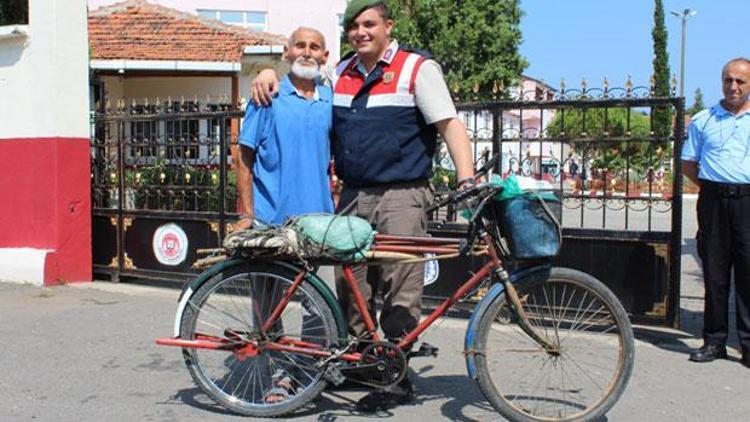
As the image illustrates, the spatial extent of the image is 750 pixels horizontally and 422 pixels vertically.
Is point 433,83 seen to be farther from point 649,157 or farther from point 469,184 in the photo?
point 649,157

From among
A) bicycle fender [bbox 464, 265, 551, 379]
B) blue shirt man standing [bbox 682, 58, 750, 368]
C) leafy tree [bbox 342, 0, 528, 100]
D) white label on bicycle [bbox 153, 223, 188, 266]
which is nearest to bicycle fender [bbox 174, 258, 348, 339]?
bicycle fender [bbox 464, 265, 551, 379]

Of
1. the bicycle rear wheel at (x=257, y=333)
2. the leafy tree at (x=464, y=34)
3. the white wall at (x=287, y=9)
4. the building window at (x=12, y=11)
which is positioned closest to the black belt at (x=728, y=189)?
the bicycle rear wheel at (x=257, y=333)

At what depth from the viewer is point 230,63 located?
15.4m

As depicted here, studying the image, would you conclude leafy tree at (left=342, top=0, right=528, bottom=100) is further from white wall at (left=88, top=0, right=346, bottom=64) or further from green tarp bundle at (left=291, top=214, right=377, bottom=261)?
green tarp bundle at (left=291, top=214, right=377, bottom=261)

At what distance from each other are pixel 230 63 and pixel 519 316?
12605mm

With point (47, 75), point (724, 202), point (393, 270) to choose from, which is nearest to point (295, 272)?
point (393, 270)

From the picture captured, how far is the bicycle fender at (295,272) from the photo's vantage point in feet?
13.0

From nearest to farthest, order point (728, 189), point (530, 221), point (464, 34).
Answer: point (530, 221), point (728, 189), point (464, 34)

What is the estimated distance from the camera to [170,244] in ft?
25.2

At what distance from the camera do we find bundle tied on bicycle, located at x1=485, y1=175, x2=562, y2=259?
12.2ft

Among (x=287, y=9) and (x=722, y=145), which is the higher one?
(x=287, y=9)

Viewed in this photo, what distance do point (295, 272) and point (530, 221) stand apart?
1199 millimetres

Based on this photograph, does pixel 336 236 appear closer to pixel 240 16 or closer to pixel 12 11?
pixel 12 11

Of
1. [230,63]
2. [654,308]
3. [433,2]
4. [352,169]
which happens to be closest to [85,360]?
[352,169]
